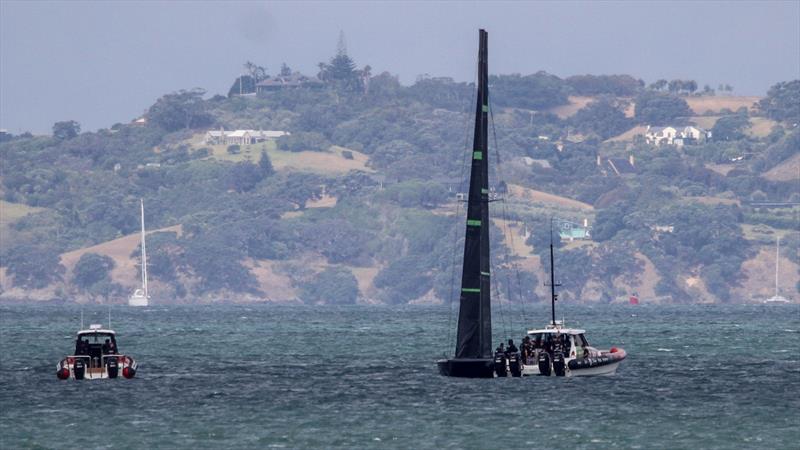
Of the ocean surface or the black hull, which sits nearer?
the ocean surface

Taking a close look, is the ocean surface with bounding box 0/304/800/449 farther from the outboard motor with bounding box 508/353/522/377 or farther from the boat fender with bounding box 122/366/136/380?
the outboard motor with bounding box 508/353/522/377

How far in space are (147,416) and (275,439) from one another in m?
9.65

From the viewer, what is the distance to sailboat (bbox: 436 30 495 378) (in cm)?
8325

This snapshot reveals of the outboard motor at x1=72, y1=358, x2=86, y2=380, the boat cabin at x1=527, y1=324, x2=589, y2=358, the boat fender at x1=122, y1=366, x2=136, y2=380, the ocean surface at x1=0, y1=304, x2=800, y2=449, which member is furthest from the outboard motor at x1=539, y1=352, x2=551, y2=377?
the outboard motor at x1=72, y1=358, x2=86, y2=380

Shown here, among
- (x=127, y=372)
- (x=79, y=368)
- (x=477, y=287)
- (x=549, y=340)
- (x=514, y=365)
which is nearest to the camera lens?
(x=477, y=287)

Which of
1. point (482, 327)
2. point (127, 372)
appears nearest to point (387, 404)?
point (482, 327)

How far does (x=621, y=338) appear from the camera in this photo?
513 ft

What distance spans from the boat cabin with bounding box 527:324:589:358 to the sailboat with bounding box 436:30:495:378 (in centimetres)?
343

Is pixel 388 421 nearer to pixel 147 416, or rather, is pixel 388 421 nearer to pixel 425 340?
pixel 147 416

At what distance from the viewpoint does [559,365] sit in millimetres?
87688

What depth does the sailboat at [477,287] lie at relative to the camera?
83250mm

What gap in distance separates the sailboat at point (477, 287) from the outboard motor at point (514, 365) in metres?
1.20

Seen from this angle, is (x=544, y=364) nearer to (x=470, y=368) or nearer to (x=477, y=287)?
(x=470, y=368)

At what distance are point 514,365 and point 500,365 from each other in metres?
0.90
